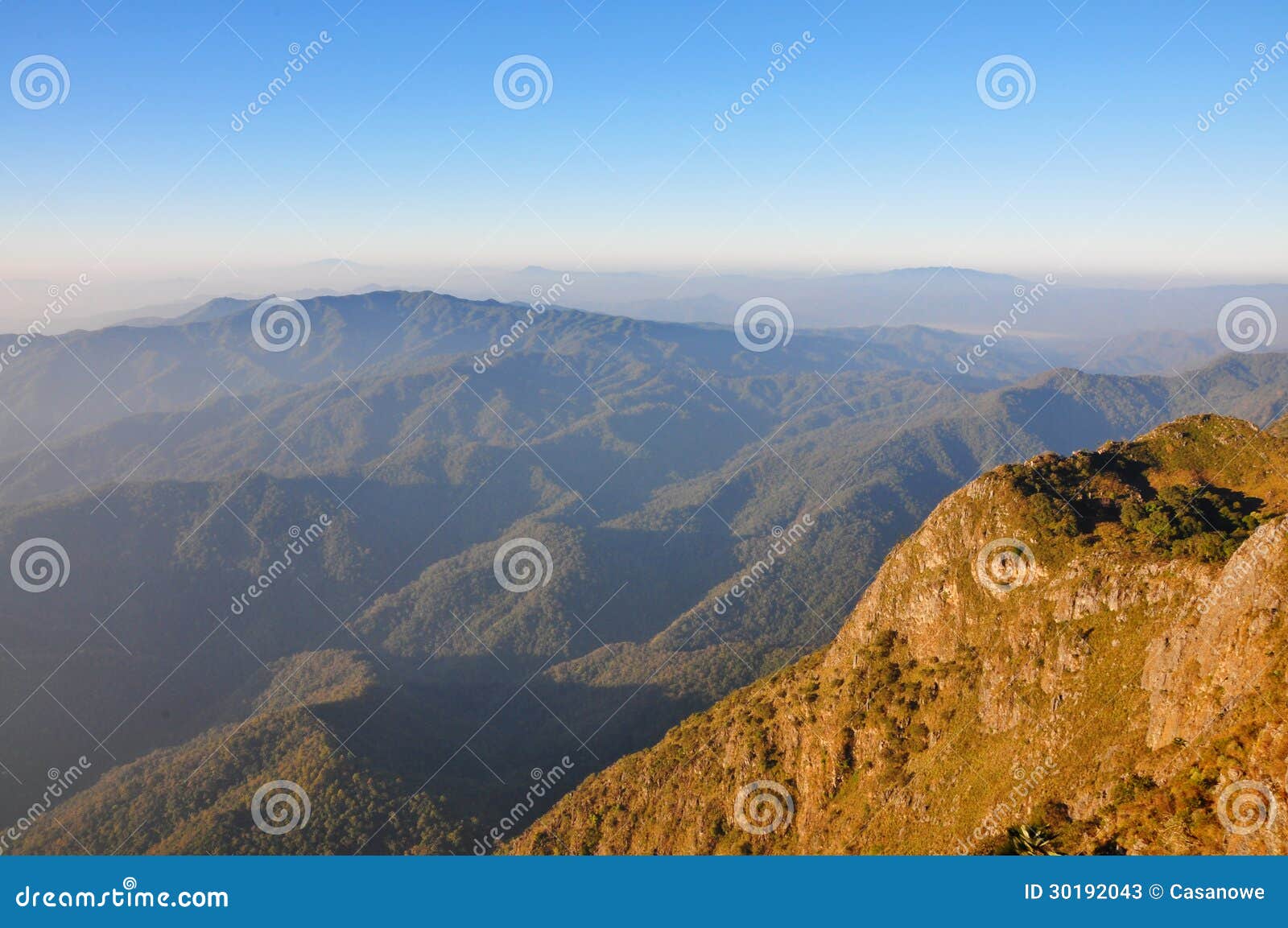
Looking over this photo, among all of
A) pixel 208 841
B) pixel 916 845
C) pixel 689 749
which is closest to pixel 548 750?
pixel 208 841

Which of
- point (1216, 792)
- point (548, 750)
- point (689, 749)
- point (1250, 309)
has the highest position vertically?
point (1250, 309)

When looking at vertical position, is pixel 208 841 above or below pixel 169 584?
below

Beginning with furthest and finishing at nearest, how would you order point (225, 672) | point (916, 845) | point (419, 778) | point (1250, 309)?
point (225, 672), point (419, 778), point (1250, 309), point (916, 845)

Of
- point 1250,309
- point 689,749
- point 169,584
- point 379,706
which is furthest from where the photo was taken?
point 169,584

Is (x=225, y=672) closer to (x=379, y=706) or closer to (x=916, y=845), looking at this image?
(x=379, y=706)

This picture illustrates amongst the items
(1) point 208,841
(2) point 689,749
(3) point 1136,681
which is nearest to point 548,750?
(1) point 208,841

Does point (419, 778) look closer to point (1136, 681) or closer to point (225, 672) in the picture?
point (1136, 681)

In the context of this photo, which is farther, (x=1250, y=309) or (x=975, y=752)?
(x=1250, y=309)
